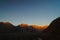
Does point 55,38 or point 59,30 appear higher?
point 59,30

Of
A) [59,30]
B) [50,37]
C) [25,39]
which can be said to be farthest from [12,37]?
[59,30]

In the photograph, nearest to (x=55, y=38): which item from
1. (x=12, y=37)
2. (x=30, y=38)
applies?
(x=30, y=38)

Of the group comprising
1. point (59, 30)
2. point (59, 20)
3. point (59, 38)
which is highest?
point (59, 20)

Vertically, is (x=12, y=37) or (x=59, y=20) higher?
(x=59, y=20)

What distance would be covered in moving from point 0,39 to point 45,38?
35.1 feet

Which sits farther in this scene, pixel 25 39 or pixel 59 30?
pixel 59 30

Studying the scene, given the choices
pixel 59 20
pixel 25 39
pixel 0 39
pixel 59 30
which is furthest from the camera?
pixel 59 20

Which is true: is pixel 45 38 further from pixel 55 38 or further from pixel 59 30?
pixel 59 30

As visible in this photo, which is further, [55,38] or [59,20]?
[59,20]

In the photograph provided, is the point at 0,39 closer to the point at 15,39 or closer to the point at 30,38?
the point at 15,39

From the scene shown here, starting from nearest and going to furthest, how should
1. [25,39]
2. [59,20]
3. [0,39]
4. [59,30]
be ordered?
[0,39] → [25,39] → [59,30] → [59,20]

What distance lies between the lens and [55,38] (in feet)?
115

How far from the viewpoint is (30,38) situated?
113 ft

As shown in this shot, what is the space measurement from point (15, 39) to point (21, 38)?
1.87 m
